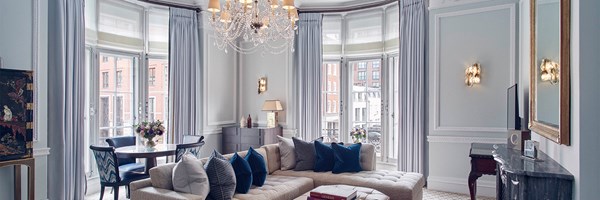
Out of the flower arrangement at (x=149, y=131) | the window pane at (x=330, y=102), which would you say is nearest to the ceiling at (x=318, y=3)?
the window pane at (x=330, y=102)

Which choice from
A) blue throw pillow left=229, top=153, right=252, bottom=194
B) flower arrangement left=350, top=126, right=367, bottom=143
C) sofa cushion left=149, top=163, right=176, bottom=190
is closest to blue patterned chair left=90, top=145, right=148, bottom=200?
sofa cushion left=149, top=163, right=176, bottom=190

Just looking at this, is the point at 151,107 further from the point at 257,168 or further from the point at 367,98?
the point at 367,98

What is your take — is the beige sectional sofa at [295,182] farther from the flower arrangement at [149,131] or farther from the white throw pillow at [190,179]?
the flower arrangement at [149,131]

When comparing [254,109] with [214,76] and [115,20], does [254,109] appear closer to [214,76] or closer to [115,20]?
[214,76]

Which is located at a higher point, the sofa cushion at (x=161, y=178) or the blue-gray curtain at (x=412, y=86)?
the blue-gray curtain at (x=412, y=86)

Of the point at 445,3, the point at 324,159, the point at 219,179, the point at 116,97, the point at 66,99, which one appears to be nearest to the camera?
the point at 219,179

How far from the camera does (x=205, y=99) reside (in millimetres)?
7031

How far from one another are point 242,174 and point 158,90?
3.45 metres

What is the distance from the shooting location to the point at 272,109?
704 centimetres

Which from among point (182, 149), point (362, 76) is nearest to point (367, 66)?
point (362, 76)

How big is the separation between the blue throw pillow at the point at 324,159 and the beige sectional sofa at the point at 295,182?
136 mm

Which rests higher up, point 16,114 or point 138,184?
point 16,114

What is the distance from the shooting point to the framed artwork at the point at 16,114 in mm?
3553

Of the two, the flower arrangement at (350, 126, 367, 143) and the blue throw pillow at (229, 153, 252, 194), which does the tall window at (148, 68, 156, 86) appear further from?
the flower arrangement at (350, 126, 367, 143)
